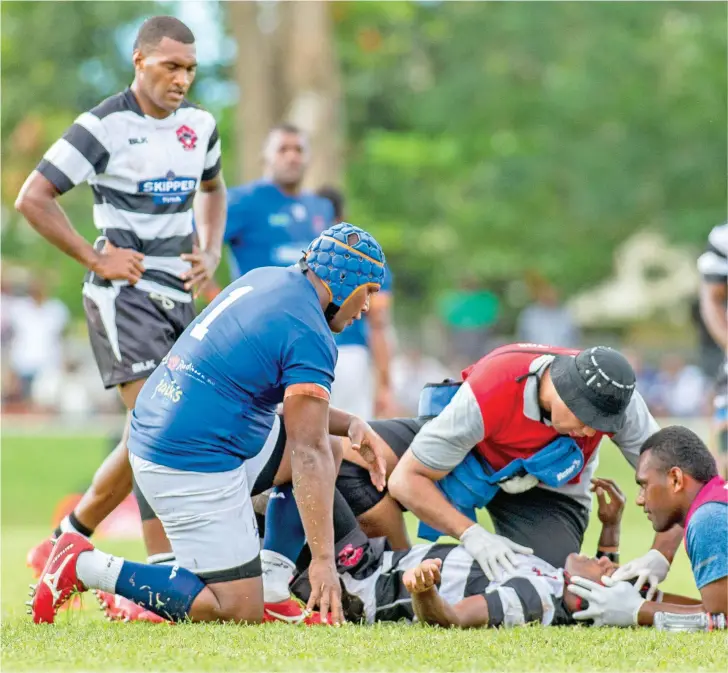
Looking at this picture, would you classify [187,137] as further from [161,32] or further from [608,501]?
[608,501]

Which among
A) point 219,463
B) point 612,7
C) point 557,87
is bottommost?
point 219,463

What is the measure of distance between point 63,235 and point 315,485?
1.91 metres

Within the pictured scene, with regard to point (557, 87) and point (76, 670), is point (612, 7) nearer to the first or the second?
point (557, 87)

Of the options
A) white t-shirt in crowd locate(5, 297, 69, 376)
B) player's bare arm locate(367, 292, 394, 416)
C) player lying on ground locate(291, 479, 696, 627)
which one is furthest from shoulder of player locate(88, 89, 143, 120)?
white t-shirt in crowd locate(5, 297, 69, 376)

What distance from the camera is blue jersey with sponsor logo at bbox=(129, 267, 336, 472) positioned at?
5.33 m

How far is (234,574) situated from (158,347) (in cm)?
139

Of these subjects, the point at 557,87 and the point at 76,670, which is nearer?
the point at 76,670

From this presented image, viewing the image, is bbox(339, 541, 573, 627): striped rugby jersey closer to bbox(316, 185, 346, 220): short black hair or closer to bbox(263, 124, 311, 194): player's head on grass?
bbox(263, 124, 311, 194): player's head on grass

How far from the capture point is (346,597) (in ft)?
19.1

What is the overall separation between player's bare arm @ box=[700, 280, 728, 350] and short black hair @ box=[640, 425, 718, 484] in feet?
11.5

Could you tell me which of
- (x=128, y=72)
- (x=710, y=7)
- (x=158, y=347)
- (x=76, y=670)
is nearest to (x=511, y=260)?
(x=710, y=7)

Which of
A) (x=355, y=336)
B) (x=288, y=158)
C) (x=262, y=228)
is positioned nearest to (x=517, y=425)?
(x=262, y=228)

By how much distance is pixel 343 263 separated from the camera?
5.45m

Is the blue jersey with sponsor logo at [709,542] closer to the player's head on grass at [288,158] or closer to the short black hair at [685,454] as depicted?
the short black hair at [685,454]
